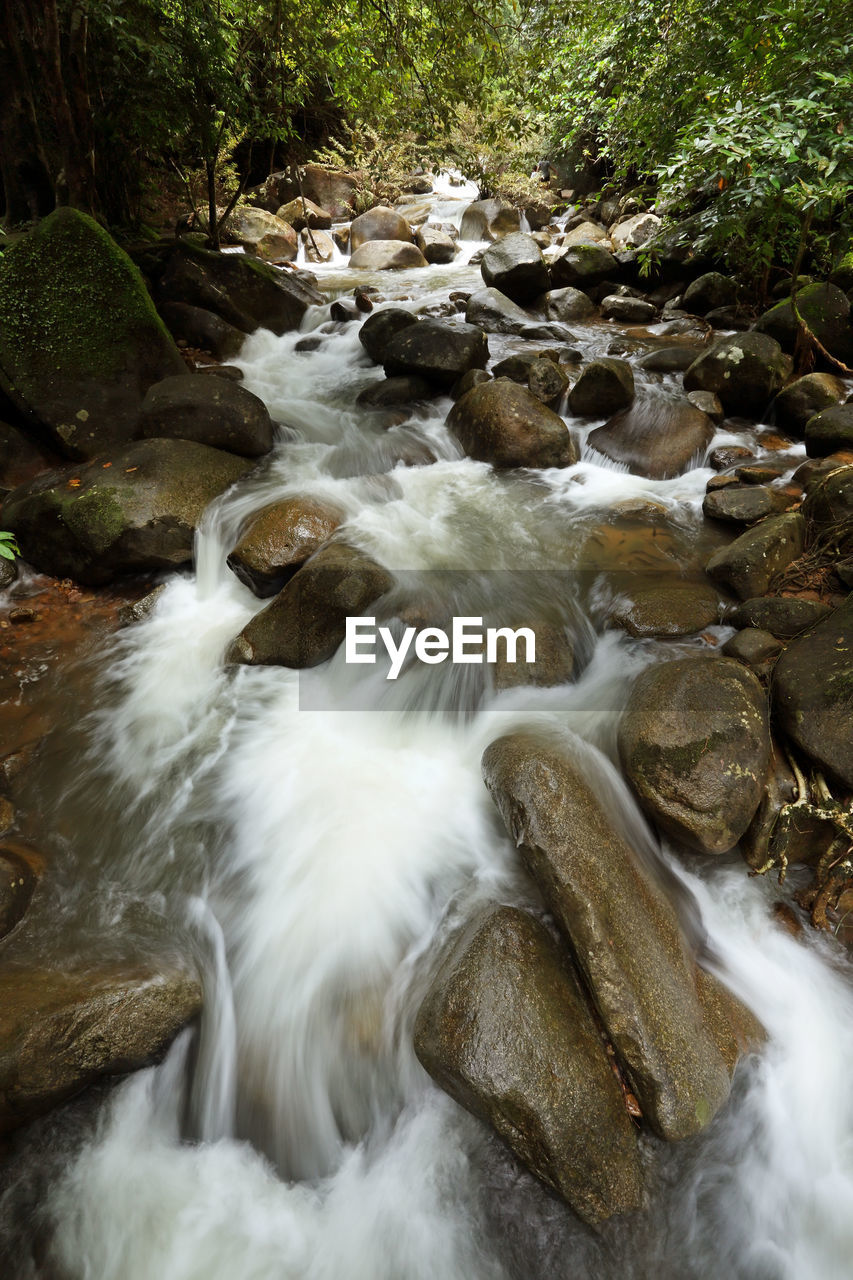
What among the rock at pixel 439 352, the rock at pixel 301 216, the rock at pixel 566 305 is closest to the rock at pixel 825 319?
the rock at pixel 439 352

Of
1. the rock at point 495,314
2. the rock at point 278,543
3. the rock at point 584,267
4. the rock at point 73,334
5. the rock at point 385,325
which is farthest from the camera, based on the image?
the rock at point 584,267

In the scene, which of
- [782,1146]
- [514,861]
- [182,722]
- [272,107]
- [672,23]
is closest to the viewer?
[782,1146]

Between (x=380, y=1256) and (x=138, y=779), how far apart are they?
112 inches

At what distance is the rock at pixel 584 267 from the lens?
39.8 ft

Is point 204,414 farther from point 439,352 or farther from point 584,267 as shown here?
point 584,267

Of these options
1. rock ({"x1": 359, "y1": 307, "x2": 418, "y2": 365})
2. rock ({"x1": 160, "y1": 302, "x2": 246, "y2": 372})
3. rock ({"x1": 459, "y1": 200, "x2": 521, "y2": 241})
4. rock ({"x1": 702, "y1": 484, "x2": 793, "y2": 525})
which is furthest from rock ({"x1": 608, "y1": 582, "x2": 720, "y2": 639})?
rock ({"x1": 459, "y1": 200, "x2": 521, "y2": 241})

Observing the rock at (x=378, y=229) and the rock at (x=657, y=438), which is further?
the rock at (x=378, y=229)

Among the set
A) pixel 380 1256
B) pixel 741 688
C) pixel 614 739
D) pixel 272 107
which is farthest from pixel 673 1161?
pixel 272 107

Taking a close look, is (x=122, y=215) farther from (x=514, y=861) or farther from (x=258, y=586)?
(x=514, y=861)

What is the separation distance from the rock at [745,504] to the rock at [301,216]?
1668 cm

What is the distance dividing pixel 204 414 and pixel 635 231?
44.1 ft

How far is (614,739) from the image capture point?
3623 mm

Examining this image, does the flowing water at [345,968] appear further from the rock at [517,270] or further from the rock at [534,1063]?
the rock at [517,270]

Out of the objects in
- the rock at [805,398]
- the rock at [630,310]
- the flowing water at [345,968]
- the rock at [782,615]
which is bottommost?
the flowing water at [345,968]
